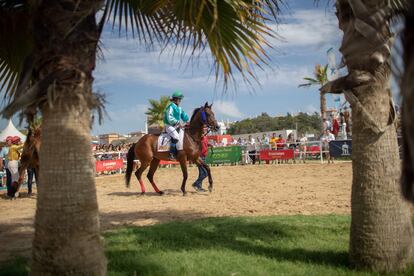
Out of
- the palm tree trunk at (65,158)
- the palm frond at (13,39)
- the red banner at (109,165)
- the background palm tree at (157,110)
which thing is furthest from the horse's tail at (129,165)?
the background palm tree at (157,110)

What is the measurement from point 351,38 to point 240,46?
3.48 ft

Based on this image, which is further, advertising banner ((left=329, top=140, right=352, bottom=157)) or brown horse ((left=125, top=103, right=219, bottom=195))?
advertising banner ((left=329, top=140, right=352, bottom=157))

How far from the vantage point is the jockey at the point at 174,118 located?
11.0 m

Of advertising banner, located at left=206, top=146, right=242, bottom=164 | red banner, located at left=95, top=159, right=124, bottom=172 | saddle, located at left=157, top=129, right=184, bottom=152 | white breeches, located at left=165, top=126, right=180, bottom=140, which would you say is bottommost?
red banner, located at left=95, top=159, right=124, bottom=172

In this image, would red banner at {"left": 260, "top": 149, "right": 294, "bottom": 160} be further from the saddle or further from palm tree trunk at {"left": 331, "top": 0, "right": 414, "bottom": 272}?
palm tree trunk at {"left": 331, "top": 0, "right": 414, "bottom": 272}

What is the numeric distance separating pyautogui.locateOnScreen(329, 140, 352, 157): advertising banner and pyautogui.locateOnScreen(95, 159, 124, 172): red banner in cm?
1152

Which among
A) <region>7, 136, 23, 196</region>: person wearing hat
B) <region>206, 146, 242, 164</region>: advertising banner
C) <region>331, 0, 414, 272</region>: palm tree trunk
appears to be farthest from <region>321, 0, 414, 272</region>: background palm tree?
<region>206, 146, 242, 164</region>: advertising banner

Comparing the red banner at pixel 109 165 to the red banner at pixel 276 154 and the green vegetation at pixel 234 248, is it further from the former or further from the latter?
the green vegetation at pixel 234 248

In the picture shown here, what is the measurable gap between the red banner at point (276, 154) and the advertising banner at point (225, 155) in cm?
163

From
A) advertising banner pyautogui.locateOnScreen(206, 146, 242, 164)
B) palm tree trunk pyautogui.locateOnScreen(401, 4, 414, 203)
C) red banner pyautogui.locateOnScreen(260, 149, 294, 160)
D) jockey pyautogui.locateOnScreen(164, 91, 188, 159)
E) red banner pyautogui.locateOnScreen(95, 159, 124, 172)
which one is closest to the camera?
palm tree trunk pyautogui.locateOnScreen(401, 4, 414, 203)

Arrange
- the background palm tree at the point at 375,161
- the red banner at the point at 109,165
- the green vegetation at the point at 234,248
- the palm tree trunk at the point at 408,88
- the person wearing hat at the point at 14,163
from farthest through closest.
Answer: the red banner at the point at 109,165, the person wearing hat at the point at 14,163, the green vegetation at the point at 234,248, the background palm tree at the point at 375,161, the palm tree trunk at the point at 408,88

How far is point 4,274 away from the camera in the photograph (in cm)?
395

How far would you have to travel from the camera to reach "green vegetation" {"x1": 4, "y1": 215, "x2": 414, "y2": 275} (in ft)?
13.0

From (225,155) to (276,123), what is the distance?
54236 mm
